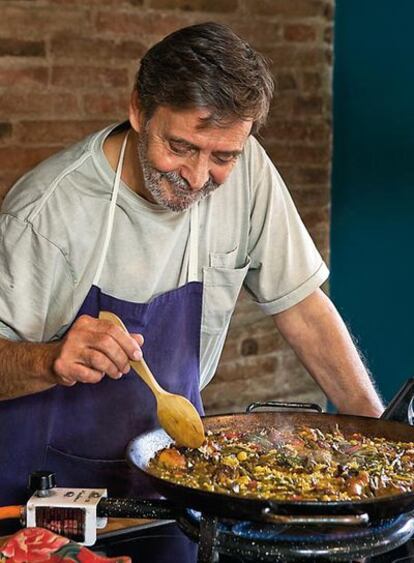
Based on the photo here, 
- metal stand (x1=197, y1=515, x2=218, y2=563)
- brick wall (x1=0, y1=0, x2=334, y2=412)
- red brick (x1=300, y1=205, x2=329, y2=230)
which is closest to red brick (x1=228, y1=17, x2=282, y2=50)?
brick wall (x1=0, y1=0, x2=334, y2=412)

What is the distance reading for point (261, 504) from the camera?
1.76 meters

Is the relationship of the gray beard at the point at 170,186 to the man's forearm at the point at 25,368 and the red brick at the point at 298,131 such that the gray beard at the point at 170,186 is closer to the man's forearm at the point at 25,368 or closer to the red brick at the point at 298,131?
the man's forearm at the point at 25,368

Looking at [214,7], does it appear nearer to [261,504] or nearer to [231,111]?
[231,111]

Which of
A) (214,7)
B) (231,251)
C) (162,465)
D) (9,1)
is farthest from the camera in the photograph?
(214,7)

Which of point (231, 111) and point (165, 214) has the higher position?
point (231, 111)

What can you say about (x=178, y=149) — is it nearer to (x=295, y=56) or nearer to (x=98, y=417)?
(x=98, y=417)

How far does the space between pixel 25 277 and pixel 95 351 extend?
0.37m

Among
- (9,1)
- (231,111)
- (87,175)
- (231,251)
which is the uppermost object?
(9,1)

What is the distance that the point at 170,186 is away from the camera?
2.30 metres

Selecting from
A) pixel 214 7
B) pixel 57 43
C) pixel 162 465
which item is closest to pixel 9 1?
pixel 57 43

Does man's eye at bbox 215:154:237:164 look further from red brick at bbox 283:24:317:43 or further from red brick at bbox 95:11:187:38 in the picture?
red brick at bbox 283:24:317:43

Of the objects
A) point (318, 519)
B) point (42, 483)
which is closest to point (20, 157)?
point (42, 483)

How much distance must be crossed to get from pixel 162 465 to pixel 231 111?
691 millimetres

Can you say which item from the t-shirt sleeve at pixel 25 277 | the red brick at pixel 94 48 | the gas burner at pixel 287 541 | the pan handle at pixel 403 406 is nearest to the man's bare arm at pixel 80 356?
the t-shirt sleeve at pixel 25 277
